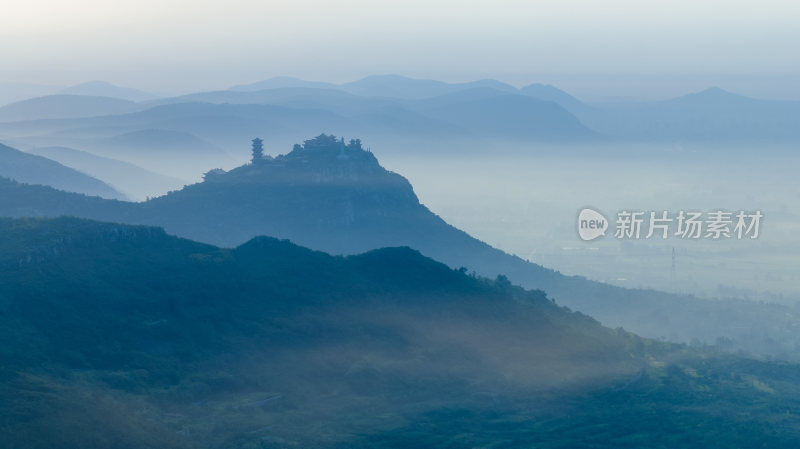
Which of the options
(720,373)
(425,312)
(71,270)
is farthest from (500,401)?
(71,270)

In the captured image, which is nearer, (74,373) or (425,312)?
(74,373)

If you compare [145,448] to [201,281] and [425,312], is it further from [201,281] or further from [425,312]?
[425,312]

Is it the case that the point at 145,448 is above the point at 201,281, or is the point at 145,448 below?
below

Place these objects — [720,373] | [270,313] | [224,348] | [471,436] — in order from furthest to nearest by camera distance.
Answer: [720,373] < [270,313] < [224,348] < [471,436]

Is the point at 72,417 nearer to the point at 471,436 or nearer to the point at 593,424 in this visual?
the point at 471,436

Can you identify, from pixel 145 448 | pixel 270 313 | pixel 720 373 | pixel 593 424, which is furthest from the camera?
pixel 720 373

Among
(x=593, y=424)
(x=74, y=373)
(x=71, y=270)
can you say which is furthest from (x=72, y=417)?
(x=593, y=424)
